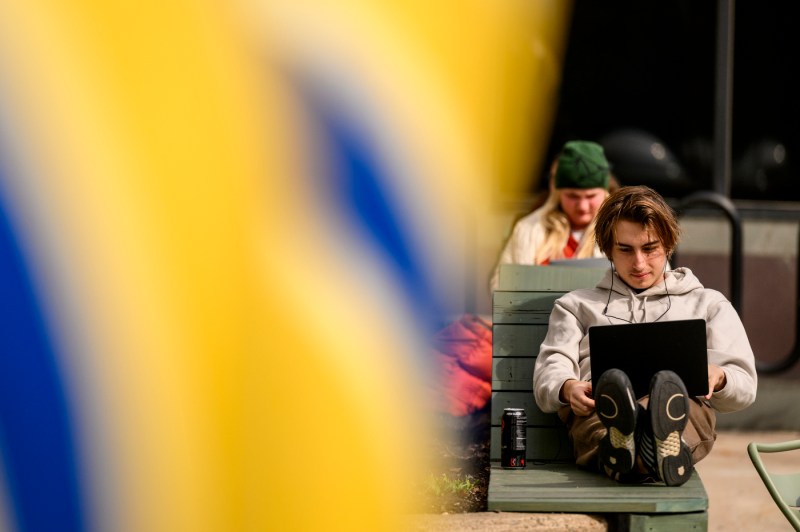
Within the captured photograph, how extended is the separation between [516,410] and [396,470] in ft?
4.48

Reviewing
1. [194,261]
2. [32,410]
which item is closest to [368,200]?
[194,261]

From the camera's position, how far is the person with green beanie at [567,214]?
4.77 metres

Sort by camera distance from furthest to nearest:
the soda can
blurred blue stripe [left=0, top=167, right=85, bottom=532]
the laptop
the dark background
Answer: the dark background, the soda can, the laptop, blurred blue stripe [left=0, top=167, right=85, bottom=532]

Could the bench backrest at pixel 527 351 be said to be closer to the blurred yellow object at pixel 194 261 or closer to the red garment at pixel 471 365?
the red garment at pixel 471 365

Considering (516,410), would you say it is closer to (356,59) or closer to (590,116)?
(356,59)

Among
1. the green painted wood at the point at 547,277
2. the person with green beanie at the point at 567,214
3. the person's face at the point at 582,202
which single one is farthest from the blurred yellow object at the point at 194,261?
the person's face at the point at 582,202

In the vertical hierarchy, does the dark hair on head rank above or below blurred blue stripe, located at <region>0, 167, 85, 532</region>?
above

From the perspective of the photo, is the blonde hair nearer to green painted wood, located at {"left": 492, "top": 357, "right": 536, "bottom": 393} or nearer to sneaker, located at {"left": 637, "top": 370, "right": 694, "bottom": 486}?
green painted wood, located at {"left": 492, "top": 357, "right": 536, "bottom": 393}

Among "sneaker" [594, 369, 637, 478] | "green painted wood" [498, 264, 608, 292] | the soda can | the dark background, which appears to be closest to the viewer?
"sneaker" [594, 369, 637, 478]

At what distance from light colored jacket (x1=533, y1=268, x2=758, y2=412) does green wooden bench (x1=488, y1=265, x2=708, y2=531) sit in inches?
9.3

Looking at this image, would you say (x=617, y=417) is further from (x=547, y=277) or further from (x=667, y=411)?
(x=547, y=277)

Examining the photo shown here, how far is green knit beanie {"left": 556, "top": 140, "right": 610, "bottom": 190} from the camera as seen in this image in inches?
187

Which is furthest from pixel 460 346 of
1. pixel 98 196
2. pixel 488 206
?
pixel 98 196

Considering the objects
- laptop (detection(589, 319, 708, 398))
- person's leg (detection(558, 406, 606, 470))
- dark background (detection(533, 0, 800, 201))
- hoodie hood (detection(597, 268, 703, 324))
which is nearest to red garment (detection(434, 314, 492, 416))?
person's leg (detection(558, 406, 606, 470))
